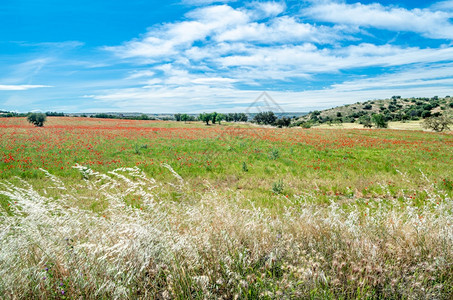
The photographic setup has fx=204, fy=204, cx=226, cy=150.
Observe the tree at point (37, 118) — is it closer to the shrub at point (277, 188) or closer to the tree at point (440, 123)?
the shrub at point (277, 188)

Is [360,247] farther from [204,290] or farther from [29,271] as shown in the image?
[29,271]

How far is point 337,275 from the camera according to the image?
102 inches

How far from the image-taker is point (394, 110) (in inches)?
4230

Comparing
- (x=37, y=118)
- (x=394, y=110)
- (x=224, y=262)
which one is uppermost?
(x=394, y=110)

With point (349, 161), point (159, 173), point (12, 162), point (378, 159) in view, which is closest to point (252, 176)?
point (159, 173)

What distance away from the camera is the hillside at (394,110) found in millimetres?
82062

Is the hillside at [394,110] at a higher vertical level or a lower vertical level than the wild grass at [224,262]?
higher

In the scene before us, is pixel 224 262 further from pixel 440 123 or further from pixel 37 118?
pixel 440 123

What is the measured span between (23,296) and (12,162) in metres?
15.9

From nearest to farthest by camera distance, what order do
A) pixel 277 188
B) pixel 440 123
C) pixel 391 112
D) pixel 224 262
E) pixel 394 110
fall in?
pixel 224 262 → pixel 277 188 → pixel 440 123 → pixel 391 112 → pixel 394 110

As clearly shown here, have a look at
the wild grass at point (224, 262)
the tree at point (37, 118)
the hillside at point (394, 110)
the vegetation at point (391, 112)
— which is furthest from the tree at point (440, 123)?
the tree at point (37, 118)

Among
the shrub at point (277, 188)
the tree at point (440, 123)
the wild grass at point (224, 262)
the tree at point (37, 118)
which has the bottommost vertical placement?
the shrub at point (277, 188)

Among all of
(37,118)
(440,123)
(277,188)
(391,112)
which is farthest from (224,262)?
(391,112)

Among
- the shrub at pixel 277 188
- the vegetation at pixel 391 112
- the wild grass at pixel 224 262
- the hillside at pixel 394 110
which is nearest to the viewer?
the wild grass at pixel 224 262
